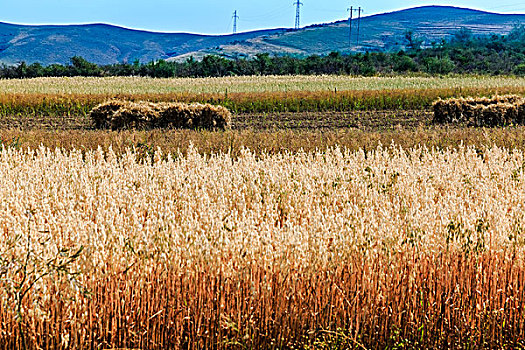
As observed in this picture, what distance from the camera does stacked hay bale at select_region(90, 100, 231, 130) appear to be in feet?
63.7

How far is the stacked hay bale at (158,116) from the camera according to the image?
19406 millimetres

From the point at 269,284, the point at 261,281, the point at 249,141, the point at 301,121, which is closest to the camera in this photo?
the point at 269,284

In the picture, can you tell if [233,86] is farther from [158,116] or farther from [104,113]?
[158,116]

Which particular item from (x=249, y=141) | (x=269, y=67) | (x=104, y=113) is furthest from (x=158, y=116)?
(x=269, y=67)

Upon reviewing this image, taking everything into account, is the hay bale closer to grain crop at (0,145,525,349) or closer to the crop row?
the crop row

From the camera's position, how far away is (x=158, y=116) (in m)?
19.8

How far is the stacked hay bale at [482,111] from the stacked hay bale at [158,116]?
7.70 meters

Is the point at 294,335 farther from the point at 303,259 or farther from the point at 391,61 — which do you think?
the point at 391,61

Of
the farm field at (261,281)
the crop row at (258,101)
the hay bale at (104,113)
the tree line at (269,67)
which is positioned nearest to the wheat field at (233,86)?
the crop row at (258,101)

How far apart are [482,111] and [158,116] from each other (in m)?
10.7

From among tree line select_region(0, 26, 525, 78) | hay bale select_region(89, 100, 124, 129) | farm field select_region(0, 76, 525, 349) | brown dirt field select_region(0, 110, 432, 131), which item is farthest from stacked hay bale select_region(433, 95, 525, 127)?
tree line select_region(0, 26, 525, 78)

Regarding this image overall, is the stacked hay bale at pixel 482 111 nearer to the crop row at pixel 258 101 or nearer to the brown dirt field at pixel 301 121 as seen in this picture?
the brown dirt field at pixel 301 121

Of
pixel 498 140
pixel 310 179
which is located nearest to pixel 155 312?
pixel 310 179

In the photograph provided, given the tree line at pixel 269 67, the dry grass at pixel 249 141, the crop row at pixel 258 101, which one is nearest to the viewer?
the dry grass at pixel 249 141
